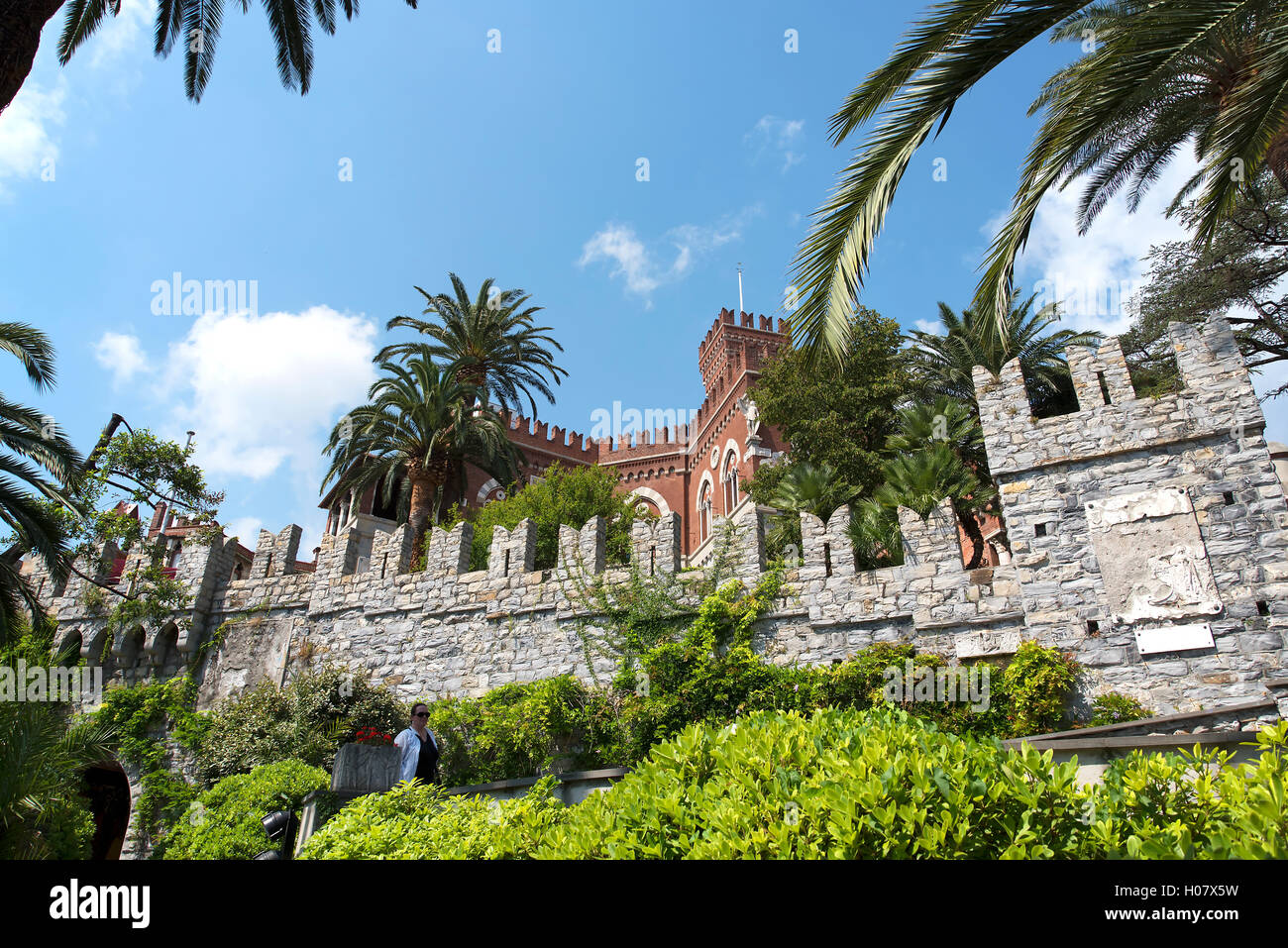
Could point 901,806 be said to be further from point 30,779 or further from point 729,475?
point 729,475

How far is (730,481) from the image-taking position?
28.1 meters

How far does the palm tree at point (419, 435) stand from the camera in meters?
19.5

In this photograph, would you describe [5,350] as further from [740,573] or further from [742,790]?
[742,790]

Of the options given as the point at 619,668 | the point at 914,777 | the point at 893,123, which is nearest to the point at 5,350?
the point at 619,668

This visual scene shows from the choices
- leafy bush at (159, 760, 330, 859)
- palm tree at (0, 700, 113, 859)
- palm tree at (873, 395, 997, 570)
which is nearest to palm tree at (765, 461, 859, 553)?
palm tree at (873, 395, 997, 570)

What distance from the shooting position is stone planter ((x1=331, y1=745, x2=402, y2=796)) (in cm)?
712

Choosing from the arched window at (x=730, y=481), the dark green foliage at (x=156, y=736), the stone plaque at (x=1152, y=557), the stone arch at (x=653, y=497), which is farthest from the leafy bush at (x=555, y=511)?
the stone arch at (x=653, y=497)

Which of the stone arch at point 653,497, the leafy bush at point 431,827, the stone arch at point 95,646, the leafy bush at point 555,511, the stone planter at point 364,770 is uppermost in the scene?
the stone arch at point 653,497

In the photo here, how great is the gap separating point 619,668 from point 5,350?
928 cm

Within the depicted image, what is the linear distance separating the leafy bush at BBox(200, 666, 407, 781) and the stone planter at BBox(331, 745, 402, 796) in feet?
13.0

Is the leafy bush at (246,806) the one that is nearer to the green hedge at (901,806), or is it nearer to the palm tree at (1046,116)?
the green hedge at (901,806)

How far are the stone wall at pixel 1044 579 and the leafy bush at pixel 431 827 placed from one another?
5532mm

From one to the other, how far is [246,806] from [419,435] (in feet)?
38.5
